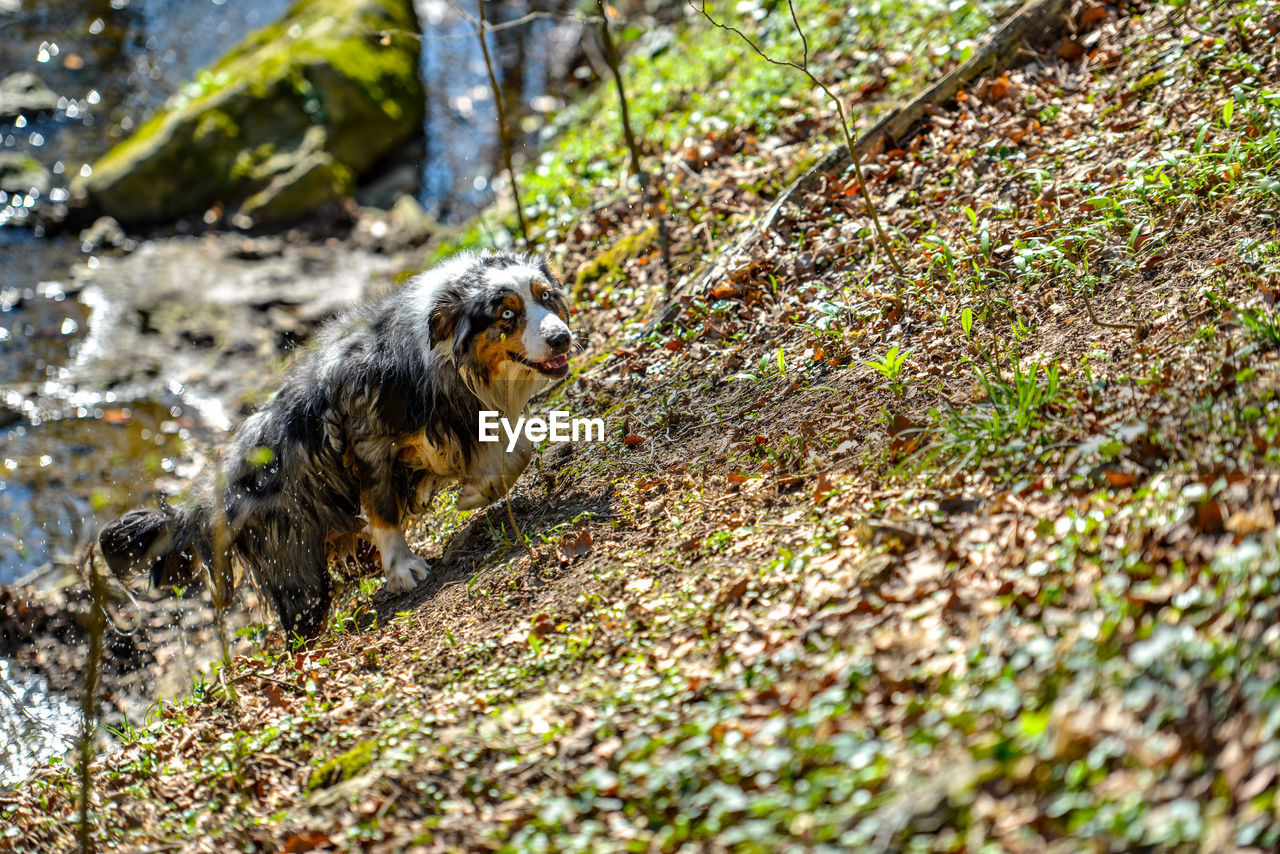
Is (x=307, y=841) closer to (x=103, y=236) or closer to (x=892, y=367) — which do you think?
(x=892, y=367)

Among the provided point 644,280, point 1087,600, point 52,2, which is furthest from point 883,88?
point 52,2

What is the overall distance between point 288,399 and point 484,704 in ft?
8.79

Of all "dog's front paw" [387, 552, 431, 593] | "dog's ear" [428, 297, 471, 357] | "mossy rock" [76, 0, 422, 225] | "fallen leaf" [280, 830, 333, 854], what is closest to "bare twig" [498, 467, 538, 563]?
"dog's front paw" [387, 552, 431, 593]

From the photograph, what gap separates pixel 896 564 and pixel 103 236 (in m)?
10.5

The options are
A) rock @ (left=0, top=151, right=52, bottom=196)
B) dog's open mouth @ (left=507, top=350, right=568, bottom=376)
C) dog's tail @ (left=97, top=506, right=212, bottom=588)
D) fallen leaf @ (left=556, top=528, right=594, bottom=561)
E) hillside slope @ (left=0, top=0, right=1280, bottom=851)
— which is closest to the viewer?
hillside slope @ (left=0, top=0, right=1280, bottom=851)

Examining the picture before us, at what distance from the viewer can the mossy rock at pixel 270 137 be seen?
36.2 feet

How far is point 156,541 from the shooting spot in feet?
18.5

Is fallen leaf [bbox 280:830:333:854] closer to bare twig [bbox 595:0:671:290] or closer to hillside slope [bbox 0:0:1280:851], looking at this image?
hillside slope [bbox 0:0:1280:851]

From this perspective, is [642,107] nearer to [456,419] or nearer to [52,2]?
[456,419]

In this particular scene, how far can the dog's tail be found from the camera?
5.56 meters

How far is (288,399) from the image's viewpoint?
18.3ft

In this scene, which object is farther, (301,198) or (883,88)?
(301,198)

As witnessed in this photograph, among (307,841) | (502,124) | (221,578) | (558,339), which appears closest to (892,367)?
(558,339)

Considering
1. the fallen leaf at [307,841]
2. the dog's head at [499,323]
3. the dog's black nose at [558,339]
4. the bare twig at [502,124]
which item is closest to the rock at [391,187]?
the bare twig at [502,124]
